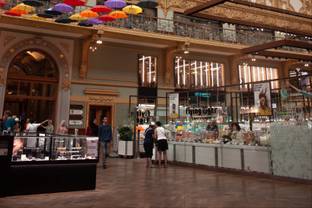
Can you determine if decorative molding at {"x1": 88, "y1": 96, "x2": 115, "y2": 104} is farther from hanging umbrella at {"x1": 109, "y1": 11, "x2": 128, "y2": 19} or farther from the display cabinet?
the display cabinet

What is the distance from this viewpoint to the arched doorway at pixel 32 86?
1306 cm

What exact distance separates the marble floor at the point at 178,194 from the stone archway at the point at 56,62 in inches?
275

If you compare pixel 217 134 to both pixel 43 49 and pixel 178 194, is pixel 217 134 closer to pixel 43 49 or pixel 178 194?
pixel 178 194

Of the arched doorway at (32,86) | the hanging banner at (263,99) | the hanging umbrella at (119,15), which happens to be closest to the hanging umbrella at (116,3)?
the hanging umbrella at (119,15)

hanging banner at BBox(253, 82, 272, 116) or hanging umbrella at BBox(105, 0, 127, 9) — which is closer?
hanging banner at BBox(253, 82, 272, 116)

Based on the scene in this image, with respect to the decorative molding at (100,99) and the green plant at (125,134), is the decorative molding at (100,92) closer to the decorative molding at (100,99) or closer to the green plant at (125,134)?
the decorative molding at (100,99)

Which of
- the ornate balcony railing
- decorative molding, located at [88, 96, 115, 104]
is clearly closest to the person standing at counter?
decorative molding, located at [88, 96, 115, 104]

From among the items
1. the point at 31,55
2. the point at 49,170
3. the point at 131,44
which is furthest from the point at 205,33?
the point at 49,170

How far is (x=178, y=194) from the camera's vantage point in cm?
544

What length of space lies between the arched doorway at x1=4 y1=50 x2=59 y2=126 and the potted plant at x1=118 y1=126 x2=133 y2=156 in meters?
3.59

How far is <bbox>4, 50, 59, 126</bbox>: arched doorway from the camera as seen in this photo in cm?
1306

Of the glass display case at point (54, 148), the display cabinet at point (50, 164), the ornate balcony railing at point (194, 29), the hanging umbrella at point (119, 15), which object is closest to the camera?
the display cabinet at point (50, 164)

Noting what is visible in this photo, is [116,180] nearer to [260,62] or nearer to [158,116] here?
[158,116]

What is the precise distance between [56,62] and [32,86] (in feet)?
5.28
